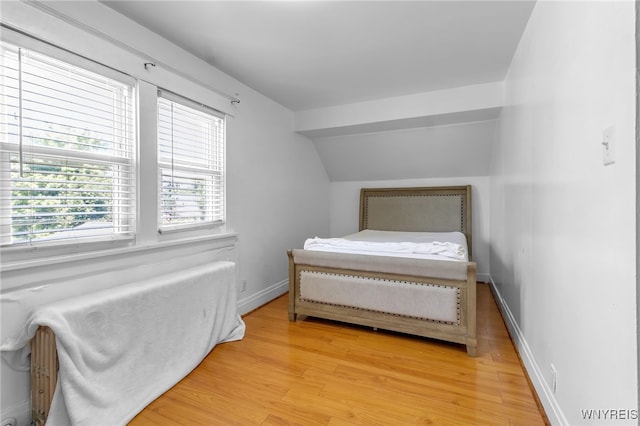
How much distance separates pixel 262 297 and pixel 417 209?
2497 millimetres

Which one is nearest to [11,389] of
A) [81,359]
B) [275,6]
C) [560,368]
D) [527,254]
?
[81,359]

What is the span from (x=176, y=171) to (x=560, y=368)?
2.65 m

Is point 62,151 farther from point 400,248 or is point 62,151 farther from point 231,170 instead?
point 400,248

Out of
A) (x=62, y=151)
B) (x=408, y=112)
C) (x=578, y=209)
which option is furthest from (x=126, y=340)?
(x=408, y=112)

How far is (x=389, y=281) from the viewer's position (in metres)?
2.46

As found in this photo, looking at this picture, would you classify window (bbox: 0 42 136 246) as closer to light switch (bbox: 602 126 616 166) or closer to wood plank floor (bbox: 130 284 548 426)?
wood plank floor (bbox: 130 284 548 426)

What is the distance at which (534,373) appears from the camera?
1769 mm

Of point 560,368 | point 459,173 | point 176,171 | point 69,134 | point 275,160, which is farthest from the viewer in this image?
point 459,173

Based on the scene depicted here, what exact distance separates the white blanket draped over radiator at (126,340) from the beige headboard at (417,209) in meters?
2.83

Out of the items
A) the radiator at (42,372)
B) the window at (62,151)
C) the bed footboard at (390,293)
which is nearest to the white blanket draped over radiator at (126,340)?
the radiator at (42,372)

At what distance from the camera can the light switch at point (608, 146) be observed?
37.7 inches

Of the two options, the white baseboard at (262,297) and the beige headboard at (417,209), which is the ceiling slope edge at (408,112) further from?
the white baseboard at (262,297)

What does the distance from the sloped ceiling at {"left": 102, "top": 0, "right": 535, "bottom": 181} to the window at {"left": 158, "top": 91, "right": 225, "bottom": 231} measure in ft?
1.60

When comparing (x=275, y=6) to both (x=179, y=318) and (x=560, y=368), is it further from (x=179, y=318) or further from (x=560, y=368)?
(x=560, y=368)
